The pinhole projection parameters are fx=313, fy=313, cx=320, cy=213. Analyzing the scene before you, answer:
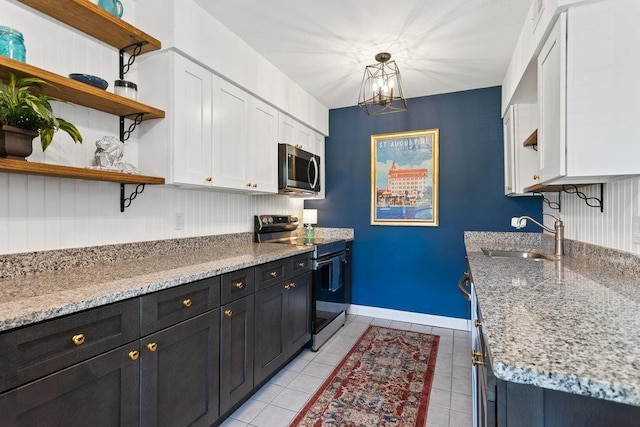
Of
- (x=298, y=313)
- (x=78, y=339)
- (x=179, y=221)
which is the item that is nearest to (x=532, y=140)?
(x=298, y=313)

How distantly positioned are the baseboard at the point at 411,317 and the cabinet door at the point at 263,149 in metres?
1.83

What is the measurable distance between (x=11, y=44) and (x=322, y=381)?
2.50m

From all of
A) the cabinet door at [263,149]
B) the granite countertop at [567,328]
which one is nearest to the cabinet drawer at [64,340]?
the granite countertop at [567,328]

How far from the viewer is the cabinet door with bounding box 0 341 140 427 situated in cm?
92

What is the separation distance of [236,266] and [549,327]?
4.75ft

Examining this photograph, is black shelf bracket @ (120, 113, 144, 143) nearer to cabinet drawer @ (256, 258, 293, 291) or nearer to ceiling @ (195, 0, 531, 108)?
ceiling @ (195, 0, 531, 108)

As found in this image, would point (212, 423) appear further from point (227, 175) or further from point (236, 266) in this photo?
point (227, 175)

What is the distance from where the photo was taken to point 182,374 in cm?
146

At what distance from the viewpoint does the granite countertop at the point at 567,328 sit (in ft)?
1.83

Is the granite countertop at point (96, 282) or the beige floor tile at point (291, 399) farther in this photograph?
the beige floor tile at point (291, 399)

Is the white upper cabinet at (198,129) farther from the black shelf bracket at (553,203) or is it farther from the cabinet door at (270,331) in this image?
the black shelf bracket at (553,203)

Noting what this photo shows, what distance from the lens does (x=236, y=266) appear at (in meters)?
1.78

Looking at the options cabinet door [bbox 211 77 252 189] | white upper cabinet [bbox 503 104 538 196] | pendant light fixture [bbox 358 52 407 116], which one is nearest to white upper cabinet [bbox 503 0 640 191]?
pendant light fixture [bbox 358 52 407 116]

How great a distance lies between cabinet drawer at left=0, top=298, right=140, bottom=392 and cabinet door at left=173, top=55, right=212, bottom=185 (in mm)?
918
